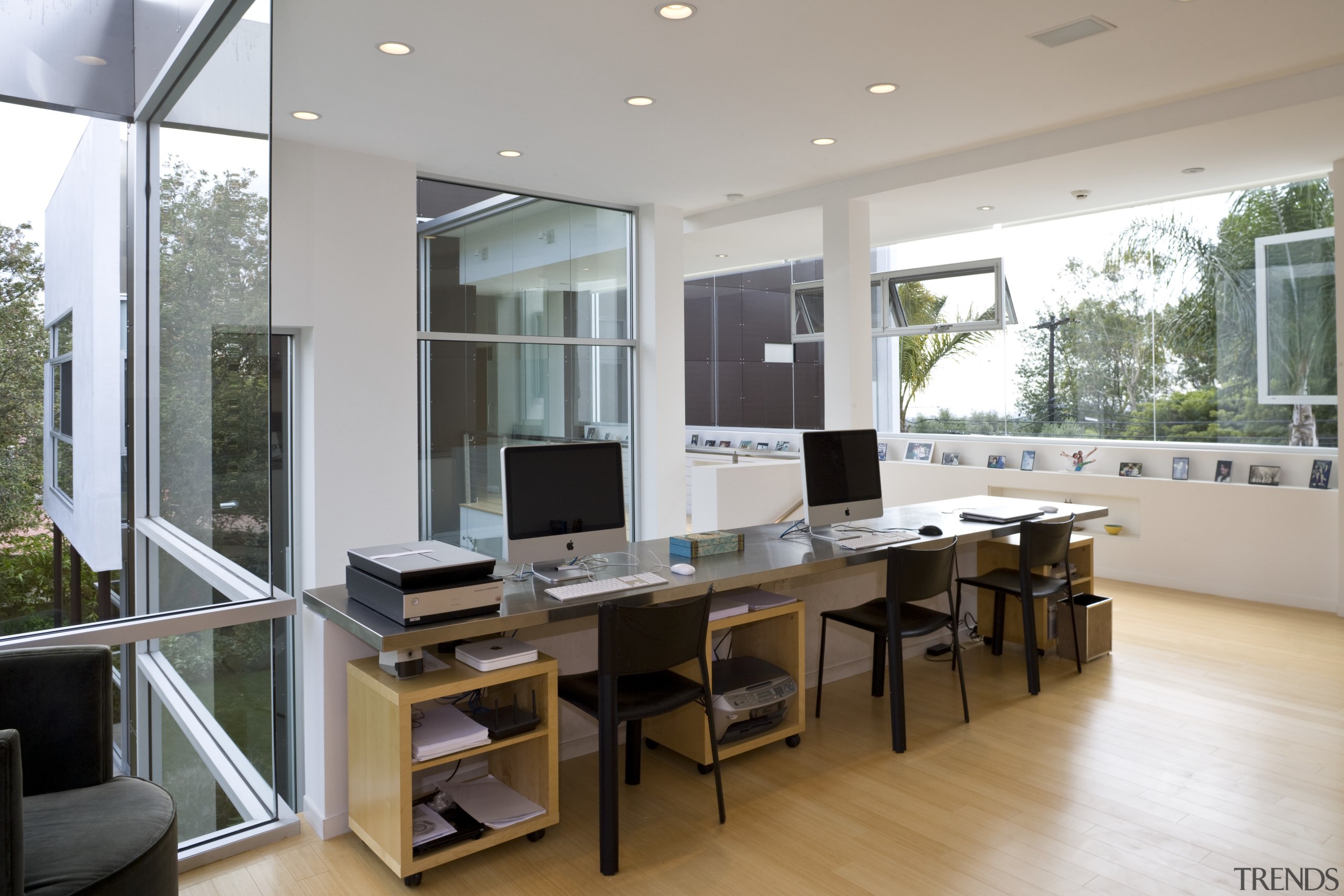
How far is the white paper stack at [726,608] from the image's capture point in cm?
342

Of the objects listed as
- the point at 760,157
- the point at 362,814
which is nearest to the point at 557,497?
the point at 362,814

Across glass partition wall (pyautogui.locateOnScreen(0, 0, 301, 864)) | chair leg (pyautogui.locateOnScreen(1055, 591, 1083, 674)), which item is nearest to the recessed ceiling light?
glass partition wall (pyautogui.locateOnScreen(0, 0, 301, 864))

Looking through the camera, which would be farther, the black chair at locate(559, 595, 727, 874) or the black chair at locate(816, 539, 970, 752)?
the black chair at locate(816, 539, 970, 752)

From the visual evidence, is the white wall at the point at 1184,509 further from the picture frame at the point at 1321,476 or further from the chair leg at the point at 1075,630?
the chair leg at the point at 1075,630

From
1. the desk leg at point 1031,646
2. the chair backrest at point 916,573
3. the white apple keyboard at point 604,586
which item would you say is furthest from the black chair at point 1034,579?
the white apple keyboard at point 604,586

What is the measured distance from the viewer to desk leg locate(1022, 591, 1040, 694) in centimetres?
423

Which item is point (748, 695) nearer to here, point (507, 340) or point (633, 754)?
point (633, 754)

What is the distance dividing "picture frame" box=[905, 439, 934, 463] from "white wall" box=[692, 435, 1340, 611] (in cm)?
33

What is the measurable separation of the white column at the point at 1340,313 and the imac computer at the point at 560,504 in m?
4.89

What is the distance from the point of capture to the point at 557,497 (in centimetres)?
342

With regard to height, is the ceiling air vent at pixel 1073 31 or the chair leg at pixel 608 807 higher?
the ceiling air vent at pixel 1073 31

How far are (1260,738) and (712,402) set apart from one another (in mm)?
8056

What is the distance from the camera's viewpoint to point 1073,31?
3.89m

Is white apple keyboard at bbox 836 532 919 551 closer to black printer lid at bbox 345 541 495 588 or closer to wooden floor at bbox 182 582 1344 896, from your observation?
wooden floor at bbox 182 582 1344 896
